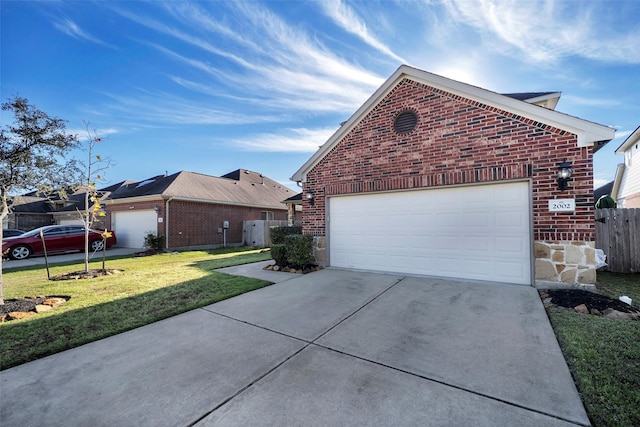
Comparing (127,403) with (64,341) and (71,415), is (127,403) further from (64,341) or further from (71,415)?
(64,341)

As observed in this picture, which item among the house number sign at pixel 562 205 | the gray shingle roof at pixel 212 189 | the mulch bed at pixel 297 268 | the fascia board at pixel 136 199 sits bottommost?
the mulch bed at pixel 297 268

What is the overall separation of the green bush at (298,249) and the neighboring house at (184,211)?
8.79 metres

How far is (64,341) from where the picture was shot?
3141 mm

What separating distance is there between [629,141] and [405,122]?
13645 mm

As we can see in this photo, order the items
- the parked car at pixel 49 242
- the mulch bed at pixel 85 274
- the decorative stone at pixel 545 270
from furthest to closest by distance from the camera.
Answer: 1. the parked car at pixel 49 242
2. the mulch bed at pixel 85 274
3. the decorative stone at pixel 545 270

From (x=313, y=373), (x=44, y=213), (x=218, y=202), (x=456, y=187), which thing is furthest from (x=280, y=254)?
(x=44, y=213)

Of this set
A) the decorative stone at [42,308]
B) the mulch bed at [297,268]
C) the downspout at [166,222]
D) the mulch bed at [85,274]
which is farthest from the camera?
the downspout at [166,222]

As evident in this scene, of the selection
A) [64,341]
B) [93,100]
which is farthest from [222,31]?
[64,341]

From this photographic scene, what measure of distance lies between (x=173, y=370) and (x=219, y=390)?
0.65 metres

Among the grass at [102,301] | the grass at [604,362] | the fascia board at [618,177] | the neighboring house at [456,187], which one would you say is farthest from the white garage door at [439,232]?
the fascia board at [618,177]

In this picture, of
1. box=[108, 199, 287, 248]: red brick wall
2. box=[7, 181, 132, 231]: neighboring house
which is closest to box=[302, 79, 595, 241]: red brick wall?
box=[108, 199, 287, 248]: red brick wall

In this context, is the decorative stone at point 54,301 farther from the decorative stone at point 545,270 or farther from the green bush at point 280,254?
the decorative stone at point 545,270

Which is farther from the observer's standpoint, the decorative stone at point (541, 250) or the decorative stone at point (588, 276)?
the decorative stone at point (541, 250)

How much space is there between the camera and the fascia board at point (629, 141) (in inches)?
451
